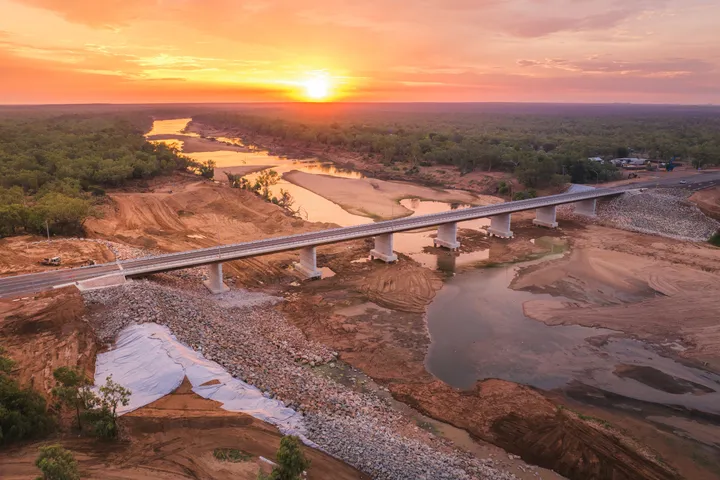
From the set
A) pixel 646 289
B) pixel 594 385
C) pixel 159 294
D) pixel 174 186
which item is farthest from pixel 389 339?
pixel 174 186

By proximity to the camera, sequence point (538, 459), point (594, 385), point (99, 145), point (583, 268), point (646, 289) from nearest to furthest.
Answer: point (538, 459) < point (594, 385) < point (646, 289) < point (583, 268) < point (99, 145)

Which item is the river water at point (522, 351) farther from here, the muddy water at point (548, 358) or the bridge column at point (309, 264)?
the bridge column at point (309, 264)

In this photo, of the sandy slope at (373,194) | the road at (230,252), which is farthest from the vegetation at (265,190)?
the road at (230,252)

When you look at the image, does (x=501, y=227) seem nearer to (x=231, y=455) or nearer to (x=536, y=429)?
(x=536, y=429)

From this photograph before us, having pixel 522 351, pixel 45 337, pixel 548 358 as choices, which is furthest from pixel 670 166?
pixel 45 337

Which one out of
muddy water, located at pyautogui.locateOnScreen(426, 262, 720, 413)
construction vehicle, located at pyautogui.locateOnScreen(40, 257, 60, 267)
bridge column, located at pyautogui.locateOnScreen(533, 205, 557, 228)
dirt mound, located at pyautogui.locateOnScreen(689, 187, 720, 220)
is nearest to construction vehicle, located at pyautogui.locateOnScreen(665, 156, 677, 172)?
dirt mound, located at pyautogui.locateOnScreen(689, 187, 720, 220)

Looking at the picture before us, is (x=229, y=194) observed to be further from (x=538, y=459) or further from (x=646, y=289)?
(x=538, y=459)

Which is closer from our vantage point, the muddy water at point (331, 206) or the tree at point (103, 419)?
the tree at point (103, 419)
